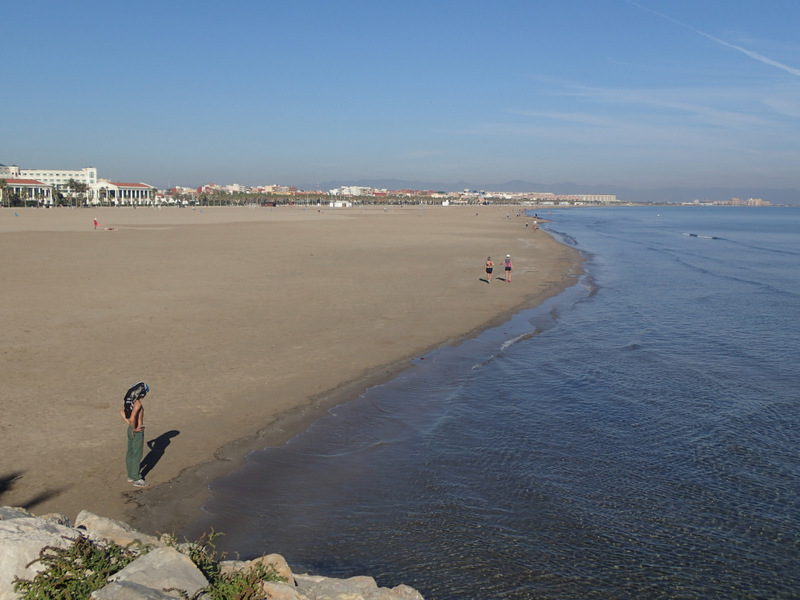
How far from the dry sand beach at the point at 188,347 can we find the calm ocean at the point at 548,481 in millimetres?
970

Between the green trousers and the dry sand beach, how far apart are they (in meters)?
0.25

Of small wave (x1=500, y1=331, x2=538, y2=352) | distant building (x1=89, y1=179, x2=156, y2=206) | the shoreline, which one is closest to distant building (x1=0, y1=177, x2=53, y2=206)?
distant building (x1=89, y1=179, x2=156, y2=206)

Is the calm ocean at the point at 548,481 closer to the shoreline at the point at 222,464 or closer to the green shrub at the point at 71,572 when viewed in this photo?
the shoreline at the point at 222,464

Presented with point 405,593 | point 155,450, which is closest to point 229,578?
point 405,593

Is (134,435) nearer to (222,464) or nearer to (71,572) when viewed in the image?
(222,464)

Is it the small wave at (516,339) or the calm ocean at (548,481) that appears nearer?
the calm ocean at (548,481)

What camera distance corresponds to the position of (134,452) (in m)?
8.72

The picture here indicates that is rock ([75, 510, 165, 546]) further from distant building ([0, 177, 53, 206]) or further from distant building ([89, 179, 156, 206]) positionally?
distant building ([89, 179, 156, 206])

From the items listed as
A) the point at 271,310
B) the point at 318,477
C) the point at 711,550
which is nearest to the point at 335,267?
the point at 271,310

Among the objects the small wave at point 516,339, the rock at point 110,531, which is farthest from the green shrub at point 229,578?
the small wave at point 516,339

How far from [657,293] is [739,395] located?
1573 centimetres

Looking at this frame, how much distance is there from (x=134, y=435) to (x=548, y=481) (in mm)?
6004

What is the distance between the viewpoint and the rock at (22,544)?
487 centimetres

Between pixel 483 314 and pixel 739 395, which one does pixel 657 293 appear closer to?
pixel 483 314
